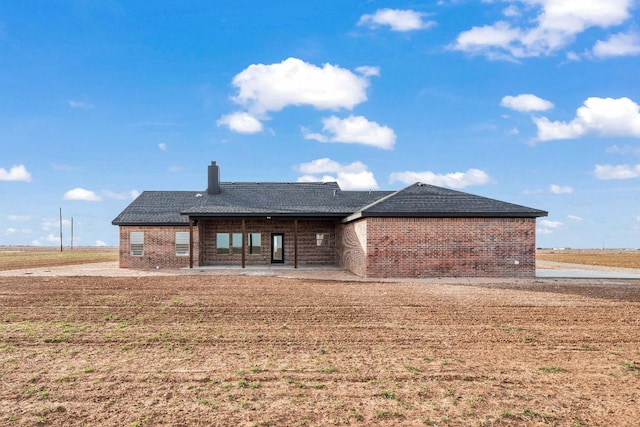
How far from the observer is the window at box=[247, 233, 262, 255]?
25969 mm

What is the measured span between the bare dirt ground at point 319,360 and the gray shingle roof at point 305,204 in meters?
6.51

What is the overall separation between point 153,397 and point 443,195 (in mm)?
16879

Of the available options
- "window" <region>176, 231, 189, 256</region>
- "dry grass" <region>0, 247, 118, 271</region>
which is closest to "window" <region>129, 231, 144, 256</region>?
"window" <region>176, 231, 189, 256</region>

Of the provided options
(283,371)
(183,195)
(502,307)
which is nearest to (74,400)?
(283,371)

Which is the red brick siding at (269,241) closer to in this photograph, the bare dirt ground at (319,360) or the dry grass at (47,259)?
the dry grass at (47,259)

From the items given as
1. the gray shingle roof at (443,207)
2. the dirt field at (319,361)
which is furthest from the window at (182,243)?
the dirt field at (319,361)

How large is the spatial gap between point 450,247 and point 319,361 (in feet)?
43.9

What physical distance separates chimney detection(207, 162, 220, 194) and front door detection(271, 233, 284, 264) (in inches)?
187

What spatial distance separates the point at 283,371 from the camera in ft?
20.0

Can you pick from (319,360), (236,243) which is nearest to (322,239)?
(236,243)

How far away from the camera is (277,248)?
26234mm

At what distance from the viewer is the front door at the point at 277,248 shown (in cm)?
2614

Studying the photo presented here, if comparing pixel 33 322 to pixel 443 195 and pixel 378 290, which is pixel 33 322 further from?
pixel 443 195

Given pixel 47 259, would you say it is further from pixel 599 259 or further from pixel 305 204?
pixel 599 259
